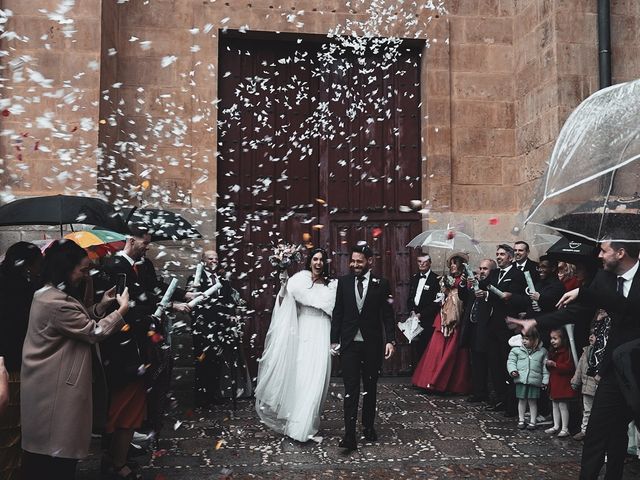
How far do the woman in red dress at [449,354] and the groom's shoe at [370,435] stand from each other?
2.50m

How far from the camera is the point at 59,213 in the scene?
615cm

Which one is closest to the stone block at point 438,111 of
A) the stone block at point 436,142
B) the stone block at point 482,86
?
the stone block at point 436,142

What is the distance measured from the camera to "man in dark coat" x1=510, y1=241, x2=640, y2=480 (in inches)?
184

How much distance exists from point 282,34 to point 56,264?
709 cm

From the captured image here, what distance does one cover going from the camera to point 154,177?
10039mm

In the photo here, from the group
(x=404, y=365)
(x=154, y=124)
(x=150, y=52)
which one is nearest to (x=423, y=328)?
(x=404, y=365)

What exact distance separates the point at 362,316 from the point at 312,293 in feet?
2.17

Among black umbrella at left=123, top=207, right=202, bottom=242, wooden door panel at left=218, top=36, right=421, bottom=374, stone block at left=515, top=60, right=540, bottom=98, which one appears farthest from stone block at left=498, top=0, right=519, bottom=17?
black umbrella at left=123, top=207, right=202, bottom=242

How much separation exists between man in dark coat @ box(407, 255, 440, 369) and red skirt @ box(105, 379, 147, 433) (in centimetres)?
517

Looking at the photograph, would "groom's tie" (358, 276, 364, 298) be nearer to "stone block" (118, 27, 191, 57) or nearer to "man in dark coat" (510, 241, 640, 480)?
"man in dark coat" (510, 241, 640, 480)

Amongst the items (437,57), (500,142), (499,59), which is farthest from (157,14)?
(500,142)

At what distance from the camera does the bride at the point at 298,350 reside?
22.8 feet

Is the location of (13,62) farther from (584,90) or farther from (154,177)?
(584,90)

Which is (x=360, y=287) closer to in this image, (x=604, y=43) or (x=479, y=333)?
(x=479, y=333)
